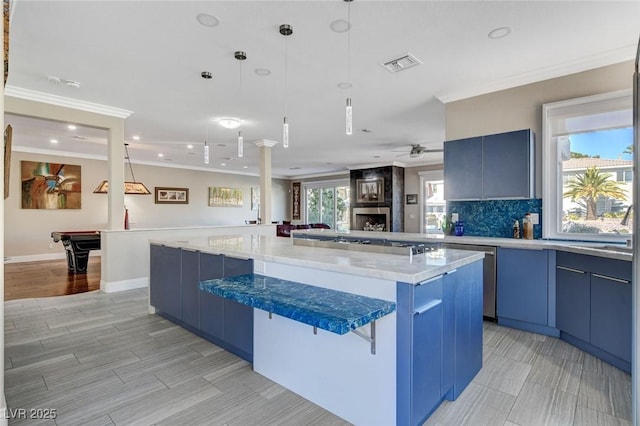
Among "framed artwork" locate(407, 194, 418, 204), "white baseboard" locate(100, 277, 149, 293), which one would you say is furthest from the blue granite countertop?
"framed artwork" locate(407, 194, 418, 204)

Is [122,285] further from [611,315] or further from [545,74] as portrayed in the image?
[545,74]

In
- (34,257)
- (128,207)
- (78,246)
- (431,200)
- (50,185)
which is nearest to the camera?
(78,246)

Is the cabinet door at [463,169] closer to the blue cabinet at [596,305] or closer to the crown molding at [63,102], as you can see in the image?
the blue cabinet at [596,305]

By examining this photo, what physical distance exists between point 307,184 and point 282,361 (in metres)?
10.8

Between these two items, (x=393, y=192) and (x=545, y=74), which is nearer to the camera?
(x=545, y=74)

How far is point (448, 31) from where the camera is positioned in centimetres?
265

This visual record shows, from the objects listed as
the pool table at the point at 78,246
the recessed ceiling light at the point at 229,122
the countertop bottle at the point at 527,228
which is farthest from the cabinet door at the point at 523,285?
the pool table at the point at 78,246

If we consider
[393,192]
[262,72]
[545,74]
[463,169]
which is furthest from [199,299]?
[393,192]

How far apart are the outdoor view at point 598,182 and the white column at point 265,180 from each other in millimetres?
4715

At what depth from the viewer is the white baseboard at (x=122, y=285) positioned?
4.72 metres

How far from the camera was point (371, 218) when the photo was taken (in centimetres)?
1005

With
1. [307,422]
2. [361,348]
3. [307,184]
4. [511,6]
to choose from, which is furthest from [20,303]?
[307,184]

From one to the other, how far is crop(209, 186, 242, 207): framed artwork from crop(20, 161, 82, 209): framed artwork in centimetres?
361

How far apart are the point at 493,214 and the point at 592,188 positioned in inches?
36.5
